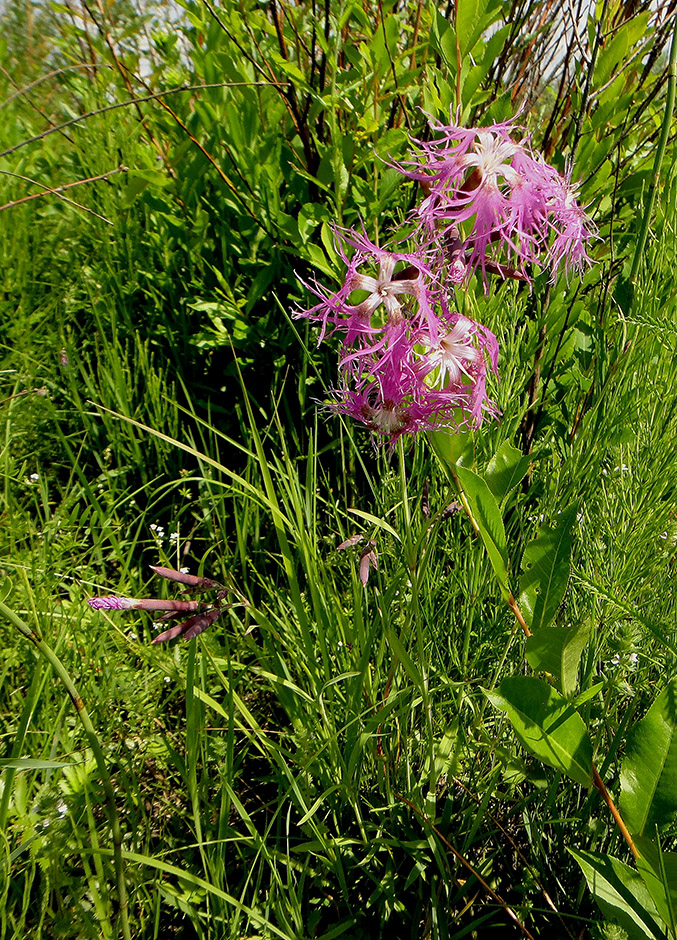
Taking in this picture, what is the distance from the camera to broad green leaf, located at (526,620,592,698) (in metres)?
0.86

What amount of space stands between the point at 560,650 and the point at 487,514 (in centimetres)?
19

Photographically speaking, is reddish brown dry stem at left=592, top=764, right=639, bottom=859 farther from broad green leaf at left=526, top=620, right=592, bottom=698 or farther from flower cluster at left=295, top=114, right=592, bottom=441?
flower cluster at left=295, top=114, right=592, bottom=441

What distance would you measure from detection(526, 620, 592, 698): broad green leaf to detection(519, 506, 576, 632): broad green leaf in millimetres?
30

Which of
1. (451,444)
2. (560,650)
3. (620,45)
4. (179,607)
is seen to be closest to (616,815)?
(560,650)

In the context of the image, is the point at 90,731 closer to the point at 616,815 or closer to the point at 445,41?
the point at 616,815

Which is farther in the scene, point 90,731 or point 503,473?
point 503,473

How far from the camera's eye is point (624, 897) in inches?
33.0

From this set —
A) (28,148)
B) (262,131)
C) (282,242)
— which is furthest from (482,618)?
(28,148)

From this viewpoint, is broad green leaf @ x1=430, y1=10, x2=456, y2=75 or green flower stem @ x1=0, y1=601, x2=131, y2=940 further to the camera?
broad green leaf @ x1=430, y1=10, x2=456, y2=75

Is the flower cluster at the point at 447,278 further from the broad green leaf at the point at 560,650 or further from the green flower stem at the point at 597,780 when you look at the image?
the broad green leaf at the point at 560,650

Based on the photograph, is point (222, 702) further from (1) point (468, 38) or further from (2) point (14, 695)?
(1) point (468, 38)

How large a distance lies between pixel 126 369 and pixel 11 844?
3.80 ft

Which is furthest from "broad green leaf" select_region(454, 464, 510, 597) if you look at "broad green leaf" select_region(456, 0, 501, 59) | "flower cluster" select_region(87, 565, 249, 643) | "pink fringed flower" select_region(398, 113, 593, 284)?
"broad green leaf" select_region(456, 0, 501, 59)

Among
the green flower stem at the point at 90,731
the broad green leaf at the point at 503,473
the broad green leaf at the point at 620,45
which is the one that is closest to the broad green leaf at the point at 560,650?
the broad green leaf at the point at 503,473
